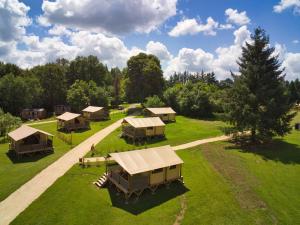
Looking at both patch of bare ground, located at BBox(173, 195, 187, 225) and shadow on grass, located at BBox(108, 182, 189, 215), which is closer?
patch of bare ground, located at BBox(173, 195, 187, 225)

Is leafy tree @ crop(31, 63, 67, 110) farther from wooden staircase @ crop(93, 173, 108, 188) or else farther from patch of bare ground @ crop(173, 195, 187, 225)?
patch of bare ground @ crop(173, 195, 187, 225)

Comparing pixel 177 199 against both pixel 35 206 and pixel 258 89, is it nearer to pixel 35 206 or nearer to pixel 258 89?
pixel 35 206

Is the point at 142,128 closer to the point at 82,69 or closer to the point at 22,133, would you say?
the point at 22,133

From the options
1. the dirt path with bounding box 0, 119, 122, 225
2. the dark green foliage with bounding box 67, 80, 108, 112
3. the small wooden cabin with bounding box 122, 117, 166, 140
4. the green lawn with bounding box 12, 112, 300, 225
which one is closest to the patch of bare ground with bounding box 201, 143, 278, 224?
the green lawn with bounding box 12, 112, 300, 225

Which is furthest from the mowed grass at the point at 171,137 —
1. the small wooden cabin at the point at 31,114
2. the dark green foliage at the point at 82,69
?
the dark green foliage at the point at 82,69

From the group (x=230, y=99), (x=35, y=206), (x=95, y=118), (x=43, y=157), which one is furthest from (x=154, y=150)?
(x=95, y=118)
